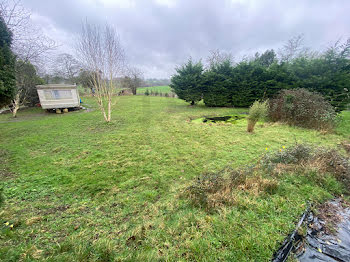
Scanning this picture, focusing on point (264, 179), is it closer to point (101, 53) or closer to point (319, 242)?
point (319, 242)

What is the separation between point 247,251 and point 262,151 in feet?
11.0

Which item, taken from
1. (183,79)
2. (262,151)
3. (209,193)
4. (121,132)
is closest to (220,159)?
(262,151)

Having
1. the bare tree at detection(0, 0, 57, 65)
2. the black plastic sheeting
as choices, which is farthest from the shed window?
the black plastic sheeting

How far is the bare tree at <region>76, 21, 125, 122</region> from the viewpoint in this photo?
614 centimetres

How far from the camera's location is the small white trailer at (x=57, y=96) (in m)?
9.93

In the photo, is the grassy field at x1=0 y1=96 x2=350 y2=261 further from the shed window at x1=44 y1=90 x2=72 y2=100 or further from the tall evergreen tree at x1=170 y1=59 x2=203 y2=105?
the tall evergreen tree at x1=170 y1=59 x2=203 y2=105

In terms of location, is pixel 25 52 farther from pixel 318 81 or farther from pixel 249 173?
pixel 318 81

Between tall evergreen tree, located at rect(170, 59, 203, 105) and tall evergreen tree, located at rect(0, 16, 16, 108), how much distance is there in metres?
9.99

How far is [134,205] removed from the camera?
2.13m

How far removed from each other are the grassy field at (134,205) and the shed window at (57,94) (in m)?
7.27

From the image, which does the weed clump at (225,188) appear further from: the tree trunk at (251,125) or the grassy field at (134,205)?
the tree trunk at (251,125)

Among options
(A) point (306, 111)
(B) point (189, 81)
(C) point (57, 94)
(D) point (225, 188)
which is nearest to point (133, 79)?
(C) point (57, 94)

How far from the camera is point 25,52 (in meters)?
6.91

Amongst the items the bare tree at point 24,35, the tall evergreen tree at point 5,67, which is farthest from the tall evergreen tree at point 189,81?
the tall evergreen tree at point 5,67
